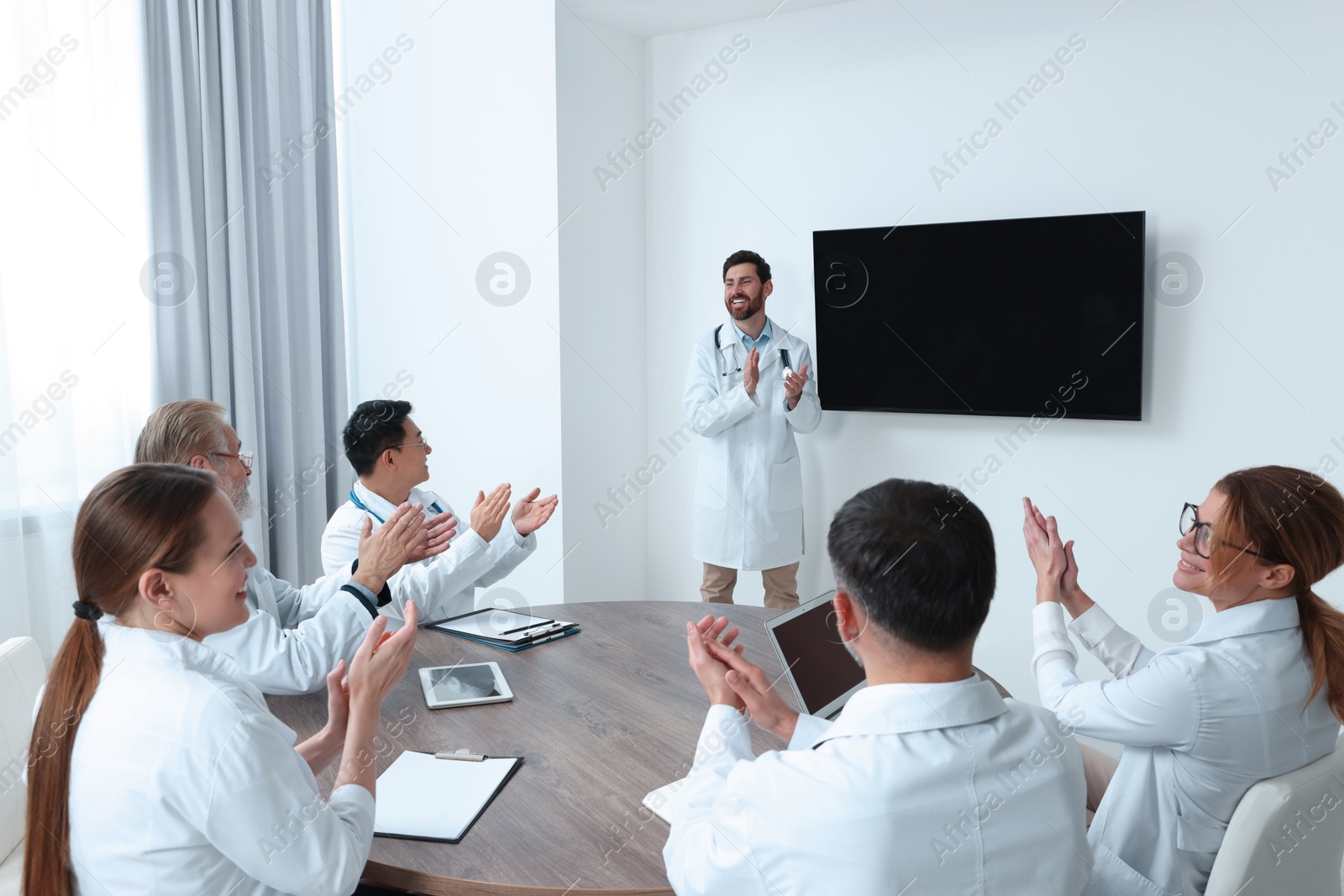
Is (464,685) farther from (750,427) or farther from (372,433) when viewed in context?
(750,427)

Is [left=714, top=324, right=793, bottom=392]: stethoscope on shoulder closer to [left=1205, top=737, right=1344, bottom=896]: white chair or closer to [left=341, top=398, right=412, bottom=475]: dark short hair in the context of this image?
[left=341, top=398, right=412, bottom=475]: dark short hair

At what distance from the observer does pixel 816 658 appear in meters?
1.95

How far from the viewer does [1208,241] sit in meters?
3.37

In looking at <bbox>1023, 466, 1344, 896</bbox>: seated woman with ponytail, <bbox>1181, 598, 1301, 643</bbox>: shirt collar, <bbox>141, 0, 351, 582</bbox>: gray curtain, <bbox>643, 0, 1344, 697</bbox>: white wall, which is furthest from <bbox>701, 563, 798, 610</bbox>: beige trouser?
<bbox>1181, 598, 1301, 643</bbox>: shirt collar

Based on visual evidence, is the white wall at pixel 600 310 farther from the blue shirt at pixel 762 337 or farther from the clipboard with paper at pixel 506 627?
the clipboard with paper at pixel 506 627

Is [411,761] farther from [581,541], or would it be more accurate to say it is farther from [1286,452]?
[1286,452]

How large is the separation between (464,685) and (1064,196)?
111 inches

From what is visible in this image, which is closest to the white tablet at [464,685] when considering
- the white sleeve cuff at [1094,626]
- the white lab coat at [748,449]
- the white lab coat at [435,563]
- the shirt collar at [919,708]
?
the white lab coat at [435,563]

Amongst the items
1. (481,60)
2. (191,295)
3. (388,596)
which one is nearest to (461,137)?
(481,60)

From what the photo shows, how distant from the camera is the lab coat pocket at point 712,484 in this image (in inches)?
161

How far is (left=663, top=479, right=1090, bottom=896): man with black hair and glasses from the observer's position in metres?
1.08

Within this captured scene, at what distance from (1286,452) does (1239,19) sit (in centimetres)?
146

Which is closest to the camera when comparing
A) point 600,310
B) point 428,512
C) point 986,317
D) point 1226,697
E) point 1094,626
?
point 1226,697

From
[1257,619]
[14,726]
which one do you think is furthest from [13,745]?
[1257,619]
